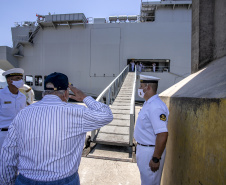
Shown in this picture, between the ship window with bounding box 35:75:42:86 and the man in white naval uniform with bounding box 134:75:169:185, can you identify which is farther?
the ship window with bounding box 35:75:42:86

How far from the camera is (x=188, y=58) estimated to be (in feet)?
51.6

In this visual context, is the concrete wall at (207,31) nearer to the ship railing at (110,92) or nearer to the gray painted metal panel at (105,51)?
the ship railing at (110,92)

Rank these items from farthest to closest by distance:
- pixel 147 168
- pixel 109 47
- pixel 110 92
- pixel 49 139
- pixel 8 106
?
pixel 109 47, pixel 110 92, pixel 8 106, pixel 147 168, pixel 49 139

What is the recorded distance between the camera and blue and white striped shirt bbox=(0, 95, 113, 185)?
1.08m

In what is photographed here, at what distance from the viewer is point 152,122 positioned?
5.74 feet

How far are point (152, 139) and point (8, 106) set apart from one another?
211cm

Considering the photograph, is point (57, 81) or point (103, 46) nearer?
point (57, 81)

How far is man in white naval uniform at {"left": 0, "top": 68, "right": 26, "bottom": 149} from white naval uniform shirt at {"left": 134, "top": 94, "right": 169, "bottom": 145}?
186 centimetres

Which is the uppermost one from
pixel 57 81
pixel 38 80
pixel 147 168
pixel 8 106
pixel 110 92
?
pixel 38 80

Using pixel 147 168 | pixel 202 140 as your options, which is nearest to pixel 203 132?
pixel 202 140

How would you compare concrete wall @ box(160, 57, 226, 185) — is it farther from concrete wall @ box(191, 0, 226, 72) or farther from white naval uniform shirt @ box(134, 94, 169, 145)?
concrete wall @ box(191, 0, 226, 72)

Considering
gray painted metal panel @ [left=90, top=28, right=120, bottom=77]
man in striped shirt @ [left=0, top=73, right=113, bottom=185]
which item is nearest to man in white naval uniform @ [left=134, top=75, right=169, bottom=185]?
man in striped shirt @ [left=0, top=73, right=113, bottom=185]

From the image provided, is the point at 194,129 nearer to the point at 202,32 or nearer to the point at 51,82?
the point at 51,82

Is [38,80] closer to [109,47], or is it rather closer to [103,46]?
[103,46]
